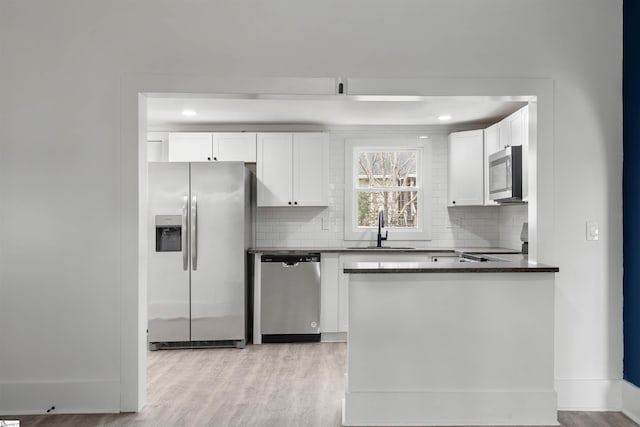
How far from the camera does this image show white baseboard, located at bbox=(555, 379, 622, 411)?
306cm

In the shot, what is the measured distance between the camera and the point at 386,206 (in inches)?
223

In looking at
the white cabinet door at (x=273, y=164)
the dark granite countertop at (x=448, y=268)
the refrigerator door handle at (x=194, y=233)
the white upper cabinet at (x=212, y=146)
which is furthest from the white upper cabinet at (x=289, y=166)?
the dark granite countertop at (x=448, y=268)

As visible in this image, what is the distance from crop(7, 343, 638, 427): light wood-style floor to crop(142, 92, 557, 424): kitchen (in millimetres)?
485

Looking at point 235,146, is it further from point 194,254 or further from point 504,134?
point 504,134

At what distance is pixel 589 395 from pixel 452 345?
0.99 meters

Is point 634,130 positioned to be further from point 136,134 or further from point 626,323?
point 136,134

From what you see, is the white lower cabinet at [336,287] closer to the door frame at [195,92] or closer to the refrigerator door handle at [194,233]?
the refrigerator door handle at [194,233]

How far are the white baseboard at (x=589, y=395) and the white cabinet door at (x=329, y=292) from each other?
7.50 ft

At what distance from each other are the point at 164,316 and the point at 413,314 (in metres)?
2.69

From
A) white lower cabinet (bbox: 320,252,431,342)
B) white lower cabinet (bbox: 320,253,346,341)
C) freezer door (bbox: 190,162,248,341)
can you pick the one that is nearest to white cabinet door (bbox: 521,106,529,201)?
white lower cabinet (bbox: 320,252,431,342)

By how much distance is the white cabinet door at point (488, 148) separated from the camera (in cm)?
486

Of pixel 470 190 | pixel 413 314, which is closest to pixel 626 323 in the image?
pixel 413 314

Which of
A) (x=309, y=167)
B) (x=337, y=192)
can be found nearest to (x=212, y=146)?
(x=309, y=167)

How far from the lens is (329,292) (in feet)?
16.3
